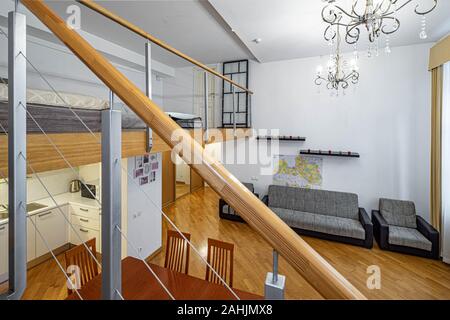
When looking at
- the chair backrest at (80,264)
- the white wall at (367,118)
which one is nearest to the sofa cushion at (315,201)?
the white wall at (367,118)

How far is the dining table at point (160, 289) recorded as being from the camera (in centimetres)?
148

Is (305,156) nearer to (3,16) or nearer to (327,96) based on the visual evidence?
(327,96)

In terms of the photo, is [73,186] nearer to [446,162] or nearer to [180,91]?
[180,91]

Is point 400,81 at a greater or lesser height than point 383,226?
greater

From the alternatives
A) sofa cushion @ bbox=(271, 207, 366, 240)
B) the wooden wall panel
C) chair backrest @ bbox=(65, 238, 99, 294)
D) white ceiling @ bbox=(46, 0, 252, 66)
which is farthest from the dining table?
white ceiling @ bbox=(46, 0, 252, 66)

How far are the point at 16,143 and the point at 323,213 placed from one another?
431 cm

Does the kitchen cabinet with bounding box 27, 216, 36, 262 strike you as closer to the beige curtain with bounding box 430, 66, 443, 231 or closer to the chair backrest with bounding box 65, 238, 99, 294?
the chair backrest with bounding box 65, 238, 99, 294

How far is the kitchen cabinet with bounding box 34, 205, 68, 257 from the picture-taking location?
3.05 m

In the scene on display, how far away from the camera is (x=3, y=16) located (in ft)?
7.83

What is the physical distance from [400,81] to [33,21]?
5.18 metres

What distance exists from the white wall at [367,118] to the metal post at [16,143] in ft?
14.1

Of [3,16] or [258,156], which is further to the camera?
[258,156]

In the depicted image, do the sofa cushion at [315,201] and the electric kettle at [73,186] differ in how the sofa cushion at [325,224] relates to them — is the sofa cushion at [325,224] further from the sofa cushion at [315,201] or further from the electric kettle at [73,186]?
the electric kettle at [73,186]

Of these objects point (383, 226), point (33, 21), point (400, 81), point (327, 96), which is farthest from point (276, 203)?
point (33, 21)
